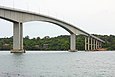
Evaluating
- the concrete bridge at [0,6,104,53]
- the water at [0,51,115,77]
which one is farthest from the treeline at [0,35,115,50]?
the water at [0,51,115,77]

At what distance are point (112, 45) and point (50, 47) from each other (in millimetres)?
26016

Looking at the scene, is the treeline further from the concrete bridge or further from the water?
the water

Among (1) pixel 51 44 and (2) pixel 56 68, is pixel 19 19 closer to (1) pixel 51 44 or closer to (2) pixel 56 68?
(2) pixel 56 68

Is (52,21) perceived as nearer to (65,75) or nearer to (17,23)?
(17,23)

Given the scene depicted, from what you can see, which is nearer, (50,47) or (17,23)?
(17,23)

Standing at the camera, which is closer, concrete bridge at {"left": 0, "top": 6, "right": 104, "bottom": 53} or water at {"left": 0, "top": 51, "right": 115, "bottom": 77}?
water at {"left": 0, "top": 51, "right": 115, "bottom": 77}

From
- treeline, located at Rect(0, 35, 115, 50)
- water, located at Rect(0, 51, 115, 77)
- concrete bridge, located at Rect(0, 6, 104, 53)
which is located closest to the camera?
water, located at Rect(0, 51, 115, 77)

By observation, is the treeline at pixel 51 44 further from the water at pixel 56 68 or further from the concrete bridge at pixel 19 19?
the water at pixel 56 68

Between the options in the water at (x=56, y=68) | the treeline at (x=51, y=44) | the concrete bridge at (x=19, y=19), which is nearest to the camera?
the water at (x=56, y=68)

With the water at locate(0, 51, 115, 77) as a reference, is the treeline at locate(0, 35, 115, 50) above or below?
above

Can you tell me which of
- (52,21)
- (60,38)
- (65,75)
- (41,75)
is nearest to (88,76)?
(65,75)

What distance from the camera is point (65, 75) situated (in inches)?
1270

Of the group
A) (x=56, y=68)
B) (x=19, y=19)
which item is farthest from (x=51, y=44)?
(x=56, y=68)

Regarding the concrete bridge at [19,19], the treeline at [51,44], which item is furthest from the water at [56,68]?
the treeline at [51,44]
